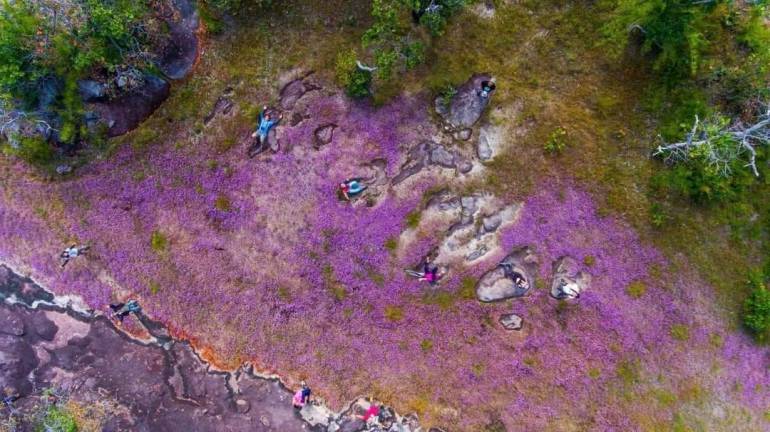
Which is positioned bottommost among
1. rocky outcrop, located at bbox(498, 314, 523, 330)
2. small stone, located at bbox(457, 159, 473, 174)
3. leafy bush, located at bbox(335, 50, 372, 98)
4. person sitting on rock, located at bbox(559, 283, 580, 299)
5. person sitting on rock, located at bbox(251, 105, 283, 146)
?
rocky outcrop, located at bbox(498, 314, 523, 330)

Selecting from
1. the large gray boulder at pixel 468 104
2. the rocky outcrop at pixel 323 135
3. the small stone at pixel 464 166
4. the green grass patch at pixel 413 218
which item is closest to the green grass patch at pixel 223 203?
the rocky outcrop at pixel 323 135

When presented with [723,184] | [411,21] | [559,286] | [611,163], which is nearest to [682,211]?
[723,184]

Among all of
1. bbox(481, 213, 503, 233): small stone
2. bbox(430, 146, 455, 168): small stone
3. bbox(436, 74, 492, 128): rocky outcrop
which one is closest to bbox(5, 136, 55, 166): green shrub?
bbox(430, 146, 455, 168): small stone

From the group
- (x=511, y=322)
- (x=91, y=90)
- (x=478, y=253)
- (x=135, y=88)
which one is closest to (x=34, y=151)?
(x=91, y=90)

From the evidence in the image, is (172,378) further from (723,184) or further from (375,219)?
(723,184)

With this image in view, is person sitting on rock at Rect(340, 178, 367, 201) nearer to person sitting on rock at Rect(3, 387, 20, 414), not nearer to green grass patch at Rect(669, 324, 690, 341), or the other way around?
green grass patch at Rect(669, 324, 690, 341)

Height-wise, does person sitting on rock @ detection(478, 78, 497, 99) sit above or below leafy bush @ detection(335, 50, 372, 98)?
below
